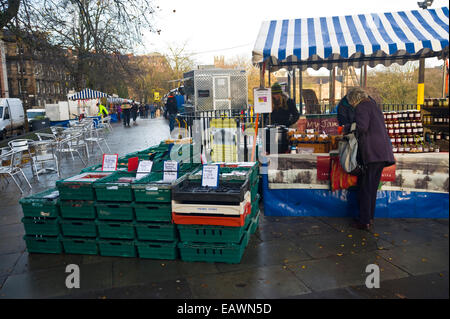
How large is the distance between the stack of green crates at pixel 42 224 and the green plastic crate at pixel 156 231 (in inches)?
44.3

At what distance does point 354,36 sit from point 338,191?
2726mm

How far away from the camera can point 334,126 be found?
8.23 metres

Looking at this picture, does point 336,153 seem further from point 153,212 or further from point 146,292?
point 146,292

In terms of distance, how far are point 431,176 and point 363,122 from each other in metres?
1.55

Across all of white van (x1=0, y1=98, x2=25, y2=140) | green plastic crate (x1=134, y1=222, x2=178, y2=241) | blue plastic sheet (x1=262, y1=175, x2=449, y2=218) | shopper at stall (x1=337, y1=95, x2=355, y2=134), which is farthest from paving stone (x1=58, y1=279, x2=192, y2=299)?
white van (x1=0, y1=98, x2=25, y2=140)

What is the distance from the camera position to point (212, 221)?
4277 millimetres

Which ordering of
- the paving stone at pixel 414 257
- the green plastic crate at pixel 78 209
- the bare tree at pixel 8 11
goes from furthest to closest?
1. the bare tree at pixel 8 11
2. the green plastic crate at pixel 78 209
3. the paving stone at pixel 414 257

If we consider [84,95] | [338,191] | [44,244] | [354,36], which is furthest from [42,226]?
[84,95]

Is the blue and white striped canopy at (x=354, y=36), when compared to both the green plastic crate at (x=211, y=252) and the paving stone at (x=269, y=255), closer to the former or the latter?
the paving stone at (x=269, y=255)

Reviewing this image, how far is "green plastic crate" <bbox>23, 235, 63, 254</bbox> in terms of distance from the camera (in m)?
4.83

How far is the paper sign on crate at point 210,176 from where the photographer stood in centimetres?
452

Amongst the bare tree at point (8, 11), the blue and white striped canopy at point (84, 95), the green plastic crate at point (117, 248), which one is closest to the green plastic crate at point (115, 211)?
the green plastic crate at point (117, 248)
